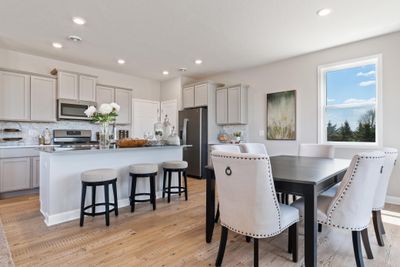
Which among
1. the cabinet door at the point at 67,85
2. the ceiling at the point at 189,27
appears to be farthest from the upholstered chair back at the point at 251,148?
the cabinet door at the point at 67,85

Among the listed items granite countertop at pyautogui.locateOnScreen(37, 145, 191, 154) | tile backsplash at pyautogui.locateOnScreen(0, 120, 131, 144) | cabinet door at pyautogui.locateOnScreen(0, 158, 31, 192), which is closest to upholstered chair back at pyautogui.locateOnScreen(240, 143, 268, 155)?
granite countertop at pyautogui.locateOnScreen(37, 145, 191, 154)

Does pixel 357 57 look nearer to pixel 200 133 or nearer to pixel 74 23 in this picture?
pixel 200 133

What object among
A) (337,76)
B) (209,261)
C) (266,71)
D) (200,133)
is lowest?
(209,261)

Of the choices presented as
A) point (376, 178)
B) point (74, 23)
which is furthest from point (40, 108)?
point (376, 178)

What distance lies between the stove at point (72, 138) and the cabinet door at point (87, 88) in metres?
0.77

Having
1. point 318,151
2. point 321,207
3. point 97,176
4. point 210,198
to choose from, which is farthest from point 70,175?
point 318,151

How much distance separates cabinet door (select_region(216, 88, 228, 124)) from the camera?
553cm

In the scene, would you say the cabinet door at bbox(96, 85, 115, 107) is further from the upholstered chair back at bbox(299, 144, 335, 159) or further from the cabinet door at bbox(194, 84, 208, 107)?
the upholstered chair back at bbox(299, 144, 335, 159)

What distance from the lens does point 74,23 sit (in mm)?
3176

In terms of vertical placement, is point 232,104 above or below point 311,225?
above

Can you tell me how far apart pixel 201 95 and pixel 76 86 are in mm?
2789

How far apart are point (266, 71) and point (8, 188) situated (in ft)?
17.8

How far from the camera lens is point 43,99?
14.5ft

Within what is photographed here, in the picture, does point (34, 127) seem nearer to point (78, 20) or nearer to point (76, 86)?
point (76, 86)
